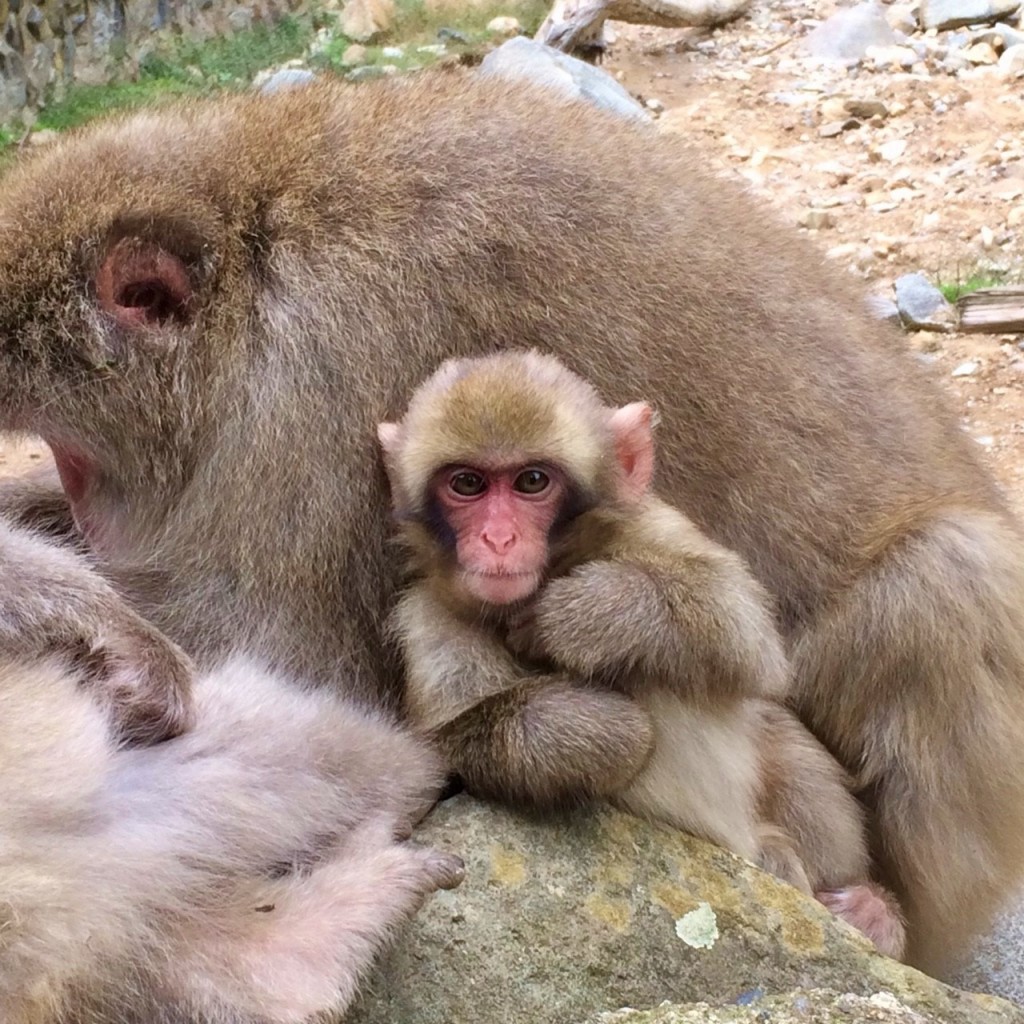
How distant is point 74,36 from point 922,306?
26.2 feet

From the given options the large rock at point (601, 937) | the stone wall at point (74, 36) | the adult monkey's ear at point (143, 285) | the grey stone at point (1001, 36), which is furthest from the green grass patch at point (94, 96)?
the large rock at point (601, 937)

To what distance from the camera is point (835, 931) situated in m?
3.12

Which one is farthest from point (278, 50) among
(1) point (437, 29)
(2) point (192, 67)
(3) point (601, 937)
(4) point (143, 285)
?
(3) point (601, 937)

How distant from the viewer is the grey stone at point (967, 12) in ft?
41.9

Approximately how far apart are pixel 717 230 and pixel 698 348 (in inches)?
16.8

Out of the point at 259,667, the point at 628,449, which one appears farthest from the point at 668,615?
the point at 259,667

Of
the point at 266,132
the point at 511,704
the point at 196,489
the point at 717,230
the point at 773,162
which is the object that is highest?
the point at 266,132

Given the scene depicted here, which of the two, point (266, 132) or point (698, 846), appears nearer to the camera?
point (698, 846)

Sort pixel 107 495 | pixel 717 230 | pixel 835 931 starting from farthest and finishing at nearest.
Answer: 1. pixel 717 230
2. pixel 107 495
3. pixel 835 931

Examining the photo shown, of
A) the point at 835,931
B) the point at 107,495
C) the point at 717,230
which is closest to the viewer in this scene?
the point at 835,931

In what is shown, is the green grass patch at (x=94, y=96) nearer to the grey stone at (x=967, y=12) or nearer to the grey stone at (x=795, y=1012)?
the grey stone at (x=967, y=12)

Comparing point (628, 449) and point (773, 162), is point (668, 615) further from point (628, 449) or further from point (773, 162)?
point (773, 162)

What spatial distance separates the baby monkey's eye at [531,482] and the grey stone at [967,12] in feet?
36.9

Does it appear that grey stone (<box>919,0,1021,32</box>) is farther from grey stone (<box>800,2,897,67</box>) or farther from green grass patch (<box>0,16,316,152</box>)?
green grass patch (<box>0,16,316,152</box>)
